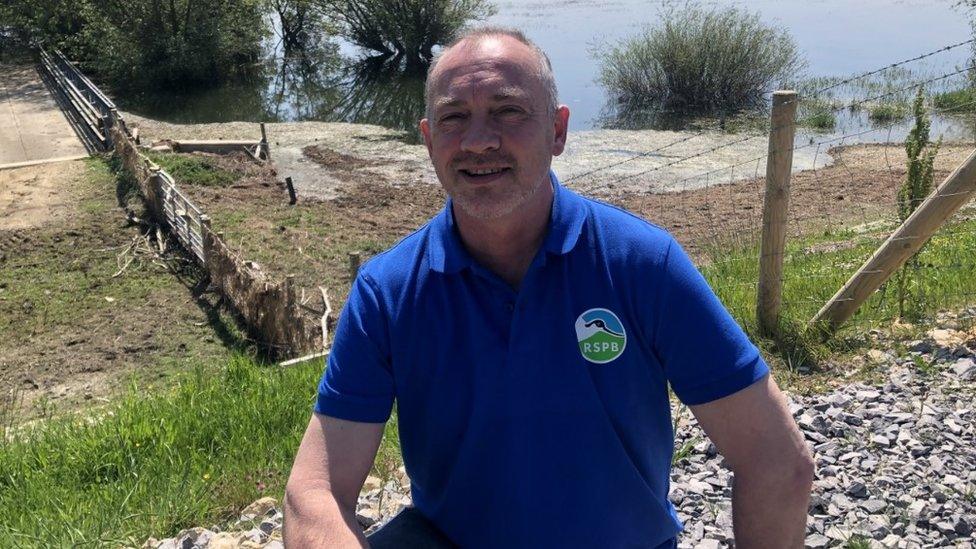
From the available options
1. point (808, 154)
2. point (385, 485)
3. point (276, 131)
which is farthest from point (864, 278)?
point (276, 131)

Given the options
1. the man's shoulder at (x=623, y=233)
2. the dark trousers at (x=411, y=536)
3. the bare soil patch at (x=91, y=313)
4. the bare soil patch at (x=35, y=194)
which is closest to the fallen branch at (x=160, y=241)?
the bare soil patch at (x=91, y=313)

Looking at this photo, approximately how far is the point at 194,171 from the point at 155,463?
12.1m

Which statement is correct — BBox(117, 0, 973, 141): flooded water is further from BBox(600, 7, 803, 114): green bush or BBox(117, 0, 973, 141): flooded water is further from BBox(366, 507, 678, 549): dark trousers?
BBox(366, 507, 678, 549): dark trousers

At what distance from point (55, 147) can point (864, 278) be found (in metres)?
16.7

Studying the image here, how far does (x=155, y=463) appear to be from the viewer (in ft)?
14.1

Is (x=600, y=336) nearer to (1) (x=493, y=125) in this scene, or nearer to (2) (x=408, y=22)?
(1) (x=493, y=125)

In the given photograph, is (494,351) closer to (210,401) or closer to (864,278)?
(864,278)

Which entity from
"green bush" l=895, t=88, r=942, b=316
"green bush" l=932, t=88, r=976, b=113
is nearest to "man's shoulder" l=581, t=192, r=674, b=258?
"green bush" l=895, t=88, r=942, b=316

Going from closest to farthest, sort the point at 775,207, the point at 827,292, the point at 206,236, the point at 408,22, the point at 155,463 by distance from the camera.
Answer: the point at 155,463
the point at 775,207
the point at 827,292
the point at 206,236
the point at 408,22

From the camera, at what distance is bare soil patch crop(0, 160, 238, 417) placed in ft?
28.9

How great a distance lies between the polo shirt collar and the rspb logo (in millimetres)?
163

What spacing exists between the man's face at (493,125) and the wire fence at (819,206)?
3.05 meters

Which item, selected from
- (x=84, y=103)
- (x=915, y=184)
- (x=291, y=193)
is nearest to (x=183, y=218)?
(x=291, y=193)

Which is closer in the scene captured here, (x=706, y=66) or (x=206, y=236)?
(x=206, y=236)
